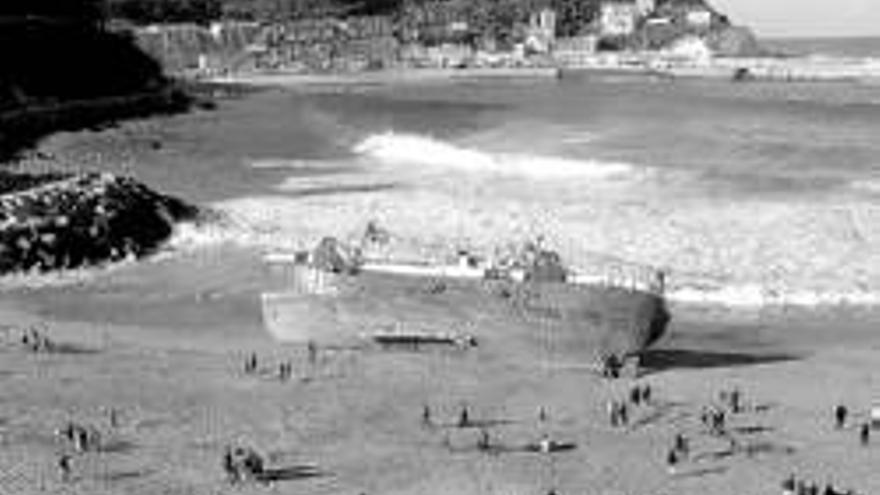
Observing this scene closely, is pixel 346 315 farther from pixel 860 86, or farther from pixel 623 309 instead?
pixel 860 86

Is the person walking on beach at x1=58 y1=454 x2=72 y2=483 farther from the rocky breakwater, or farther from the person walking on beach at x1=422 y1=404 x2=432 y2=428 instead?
the rocky breakwater

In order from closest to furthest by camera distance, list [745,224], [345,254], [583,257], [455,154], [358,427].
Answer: [358,427]
[345,254]
[583,257]
[745,224]
[455,154]

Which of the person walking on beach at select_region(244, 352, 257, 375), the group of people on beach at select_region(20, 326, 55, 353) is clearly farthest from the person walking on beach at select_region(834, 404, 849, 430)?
the group of people on beach at select_region(20, 326, 55, 353)

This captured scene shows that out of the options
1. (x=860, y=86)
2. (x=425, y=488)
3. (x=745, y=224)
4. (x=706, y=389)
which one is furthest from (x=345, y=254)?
(x=860, y=86)

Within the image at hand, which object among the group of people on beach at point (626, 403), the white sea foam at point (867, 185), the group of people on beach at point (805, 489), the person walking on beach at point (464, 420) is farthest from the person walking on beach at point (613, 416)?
the white sea foam at point (867, 185)

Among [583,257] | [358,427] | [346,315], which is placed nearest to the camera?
[358,427]

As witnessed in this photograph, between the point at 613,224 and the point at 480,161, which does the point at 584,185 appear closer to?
the point at 613,224
